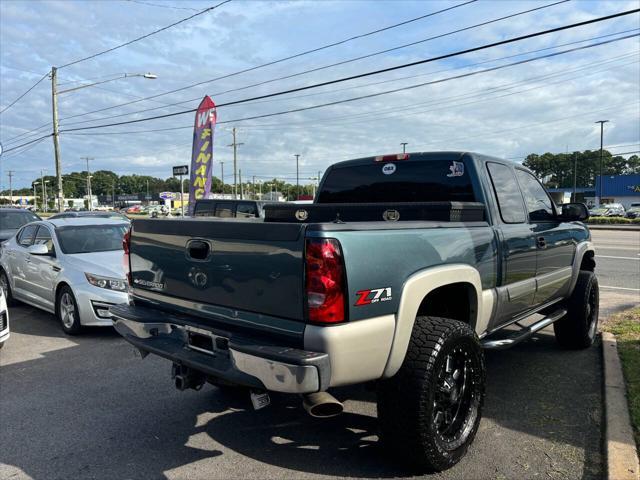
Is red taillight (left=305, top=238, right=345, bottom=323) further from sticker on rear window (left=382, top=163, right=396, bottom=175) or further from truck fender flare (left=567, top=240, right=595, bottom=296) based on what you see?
truck fender flare (left=567, top=240, right=595, bottom=296)

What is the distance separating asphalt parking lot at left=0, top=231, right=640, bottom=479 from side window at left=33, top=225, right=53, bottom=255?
2352mm

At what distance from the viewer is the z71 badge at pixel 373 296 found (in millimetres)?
2670

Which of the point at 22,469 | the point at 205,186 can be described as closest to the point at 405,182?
the point at 22,469

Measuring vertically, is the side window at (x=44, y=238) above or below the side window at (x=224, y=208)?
below

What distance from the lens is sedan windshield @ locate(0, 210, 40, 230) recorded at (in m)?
12.0

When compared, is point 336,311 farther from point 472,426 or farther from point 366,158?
point 366,158

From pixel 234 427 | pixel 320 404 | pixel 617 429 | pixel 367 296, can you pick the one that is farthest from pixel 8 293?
pixel 617 429

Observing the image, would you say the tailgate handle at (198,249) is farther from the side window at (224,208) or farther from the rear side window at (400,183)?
the side window at (224,208)

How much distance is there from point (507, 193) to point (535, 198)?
2.39 feet

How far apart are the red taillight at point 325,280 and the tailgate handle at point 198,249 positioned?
2.82ft

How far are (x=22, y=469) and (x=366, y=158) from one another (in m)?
3.62

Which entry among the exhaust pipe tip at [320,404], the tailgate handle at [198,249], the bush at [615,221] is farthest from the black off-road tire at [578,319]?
the bush at [615,221]

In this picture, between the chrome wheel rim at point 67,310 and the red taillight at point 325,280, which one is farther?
the chrome wheel rim at point 67,310

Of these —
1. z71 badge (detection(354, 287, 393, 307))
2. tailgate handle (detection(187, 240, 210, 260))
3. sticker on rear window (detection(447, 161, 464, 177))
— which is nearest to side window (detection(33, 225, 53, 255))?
tailgate handle (detection(187, 240, 210, 260))
